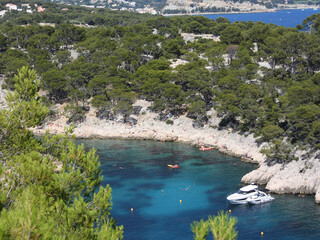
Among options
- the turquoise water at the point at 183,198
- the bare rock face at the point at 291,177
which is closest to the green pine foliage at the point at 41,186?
the turquoise water at the point at 183,198

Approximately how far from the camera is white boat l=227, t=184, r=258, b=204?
150 ft

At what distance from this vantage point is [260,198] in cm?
4588

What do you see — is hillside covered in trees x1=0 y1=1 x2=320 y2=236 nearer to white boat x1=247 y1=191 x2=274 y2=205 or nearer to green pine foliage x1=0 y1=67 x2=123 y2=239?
green pine foliage x1=0 y1=67 x2=123 y2=239

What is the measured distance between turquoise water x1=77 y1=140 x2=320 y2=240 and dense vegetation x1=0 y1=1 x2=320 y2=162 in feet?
26.0

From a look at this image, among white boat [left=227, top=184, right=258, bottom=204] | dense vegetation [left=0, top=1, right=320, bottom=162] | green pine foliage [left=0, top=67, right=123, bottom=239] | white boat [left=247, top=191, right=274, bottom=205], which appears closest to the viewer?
green pine foliage [left=0, top=67, right=123, bottom=239]

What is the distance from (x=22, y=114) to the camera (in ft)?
74.5

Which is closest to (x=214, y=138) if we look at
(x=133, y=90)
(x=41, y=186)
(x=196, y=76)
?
(x=196, y=76)

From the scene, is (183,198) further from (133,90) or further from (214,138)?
(133,90)

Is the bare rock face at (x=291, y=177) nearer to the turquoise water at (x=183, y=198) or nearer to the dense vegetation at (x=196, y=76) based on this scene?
the turquoise water at (x=183, y=198)

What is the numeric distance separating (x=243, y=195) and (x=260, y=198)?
1.91 m

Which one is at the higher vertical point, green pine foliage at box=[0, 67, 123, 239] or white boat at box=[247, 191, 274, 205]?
green pine foliage at box=[0, 67, 123, 239]

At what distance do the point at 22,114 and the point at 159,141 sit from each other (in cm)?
4910

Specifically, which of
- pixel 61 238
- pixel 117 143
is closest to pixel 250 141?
pixel 117 143

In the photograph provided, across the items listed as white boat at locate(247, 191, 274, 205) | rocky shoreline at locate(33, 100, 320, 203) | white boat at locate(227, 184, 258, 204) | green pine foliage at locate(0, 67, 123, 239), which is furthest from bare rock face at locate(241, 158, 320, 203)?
green pine foliage at locate(0, 67, 123, 239)
